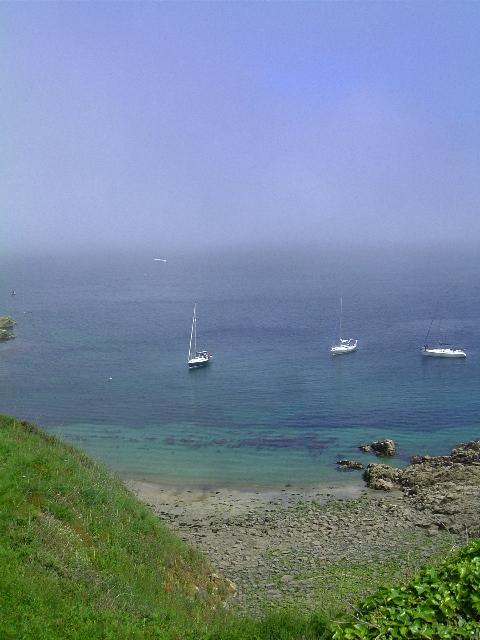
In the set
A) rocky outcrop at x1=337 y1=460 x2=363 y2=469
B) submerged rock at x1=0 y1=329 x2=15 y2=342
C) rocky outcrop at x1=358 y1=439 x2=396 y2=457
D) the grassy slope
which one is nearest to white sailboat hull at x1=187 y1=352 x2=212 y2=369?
rocky outcrop at x1=358 y1=439 x2=396 y2=457

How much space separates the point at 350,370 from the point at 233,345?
15.4 m

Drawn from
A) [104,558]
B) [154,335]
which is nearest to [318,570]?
[104,558]

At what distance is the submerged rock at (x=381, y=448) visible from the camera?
1428 inches

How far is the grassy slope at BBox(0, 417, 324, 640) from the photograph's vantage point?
10547 mm

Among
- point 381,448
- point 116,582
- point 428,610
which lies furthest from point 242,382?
point 428,610

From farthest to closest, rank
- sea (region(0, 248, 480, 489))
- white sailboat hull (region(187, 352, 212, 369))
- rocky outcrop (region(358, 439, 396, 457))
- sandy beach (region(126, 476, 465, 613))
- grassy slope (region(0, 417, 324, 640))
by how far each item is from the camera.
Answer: white sailboat hull (region(187, 352, 212, 369)) < sea (region(0, 248, 480, 489)) < rocky outcrop (region(358, 439, 396, 457)) < sandy beach (region(126, 476, 465, 613)) < grassy slope (region(0, 417, 324, 640))

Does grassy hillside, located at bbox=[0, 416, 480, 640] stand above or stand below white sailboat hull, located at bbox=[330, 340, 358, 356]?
above

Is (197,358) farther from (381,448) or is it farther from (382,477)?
(382,477)

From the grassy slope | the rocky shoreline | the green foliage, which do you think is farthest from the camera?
the rocky shoreline

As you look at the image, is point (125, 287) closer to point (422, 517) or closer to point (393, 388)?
point (393, 388)

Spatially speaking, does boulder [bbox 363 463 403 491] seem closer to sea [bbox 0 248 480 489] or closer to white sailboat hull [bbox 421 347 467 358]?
sea [bbox 0 248 480 489]

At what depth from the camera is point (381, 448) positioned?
3662cm

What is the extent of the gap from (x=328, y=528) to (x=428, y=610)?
62.6 ft

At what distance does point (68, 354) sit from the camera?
65188mm
